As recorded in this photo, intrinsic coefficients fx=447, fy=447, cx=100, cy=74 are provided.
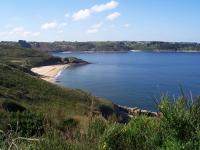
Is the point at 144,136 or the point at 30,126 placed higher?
the point at 144,136

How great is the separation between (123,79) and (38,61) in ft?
157

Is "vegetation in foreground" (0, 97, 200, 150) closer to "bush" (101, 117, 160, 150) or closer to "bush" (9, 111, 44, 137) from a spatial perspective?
"bush" (101, 117, 160, 150)

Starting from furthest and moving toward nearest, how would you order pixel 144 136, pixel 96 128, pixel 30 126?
1. pixel 30 126
2. pixel 96 128
3. pixel 144 136

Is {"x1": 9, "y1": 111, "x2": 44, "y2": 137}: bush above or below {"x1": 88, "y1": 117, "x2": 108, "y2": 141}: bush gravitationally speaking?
below

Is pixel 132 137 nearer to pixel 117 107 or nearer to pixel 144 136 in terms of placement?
pixel 144 136

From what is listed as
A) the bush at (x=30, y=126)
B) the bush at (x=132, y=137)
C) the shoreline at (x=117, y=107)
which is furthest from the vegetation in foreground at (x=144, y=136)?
the bush at (x=30, y=126)

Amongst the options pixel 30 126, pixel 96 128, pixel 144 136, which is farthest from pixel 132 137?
pixel 30 126

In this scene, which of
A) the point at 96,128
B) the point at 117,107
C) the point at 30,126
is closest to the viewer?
the point at 96,128

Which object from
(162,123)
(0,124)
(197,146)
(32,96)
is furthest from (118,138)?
(32,96)

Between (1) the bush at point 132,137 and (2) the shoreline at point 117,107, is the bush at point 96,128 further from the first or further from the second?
(2) the shoreline at point 117,107

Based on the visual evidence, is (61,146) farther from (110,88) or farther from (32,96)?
(110,88)

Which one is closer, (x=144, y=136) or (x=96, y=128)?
(x=144, y=136)

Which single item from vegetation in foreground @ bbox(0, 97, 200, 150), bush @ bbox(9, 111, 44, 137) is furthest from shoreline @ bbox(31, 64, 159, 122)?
bush @ bbox(9, 111, 44, 137)

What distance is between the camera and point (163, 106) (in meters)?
6.00
